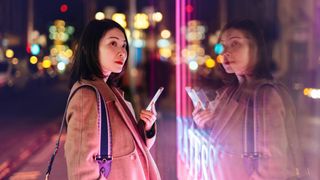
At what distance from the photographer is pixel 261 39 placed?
3143 mm

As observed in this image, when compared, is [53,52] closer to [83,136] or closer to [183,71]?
[83,136]

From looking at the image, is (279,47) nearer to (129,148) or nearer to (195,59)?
(129,148)

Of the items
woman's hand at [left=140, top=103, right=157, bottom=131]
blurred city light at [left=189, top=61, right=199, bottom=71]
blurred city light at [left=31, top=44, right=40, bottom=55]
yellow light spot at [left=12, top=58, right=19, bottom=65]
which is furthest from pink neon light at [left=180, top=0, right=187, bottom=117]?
yellow light spot at [left=12, top=58, right=19, bottom=65]

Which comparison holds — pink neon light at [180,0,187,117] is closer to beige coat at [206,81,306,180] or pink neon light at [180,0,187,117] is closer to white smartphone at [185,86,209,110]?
white smartphone at [185,86,209,110]

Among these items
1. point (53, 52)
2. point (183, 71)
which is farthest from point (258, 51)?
point (53, 52)

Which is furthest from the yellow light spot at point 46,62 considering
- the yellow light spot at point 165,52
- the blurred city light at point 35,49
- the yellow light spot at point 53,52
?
the yellow light spot at point 165,52

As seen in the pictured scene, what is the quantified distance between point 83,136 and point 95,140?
0.25 ft

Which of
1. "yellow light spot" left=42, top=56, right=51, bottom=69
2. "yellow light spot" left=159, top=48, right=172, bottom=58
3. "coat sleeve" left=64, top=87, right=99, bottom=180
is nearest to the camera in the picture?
"coat sleeve" left=64, top=87, right=99, bottom=180

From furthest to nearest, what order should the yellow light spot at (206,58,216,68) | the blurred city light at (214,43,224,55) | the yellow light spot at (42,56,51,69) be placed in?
the yellow light spot at (206,58,216,68), the yellow light spot at (42,56,51,69), the blurred city light at (214,43,224,55)

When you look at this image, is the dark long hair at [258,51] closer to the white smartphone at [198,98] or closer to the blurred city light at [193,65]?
the white smartphone at [198,98]

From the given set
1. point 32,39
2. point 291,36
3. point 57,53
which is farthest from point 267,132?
point 32,39

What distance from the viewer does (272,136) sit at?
3.01 m

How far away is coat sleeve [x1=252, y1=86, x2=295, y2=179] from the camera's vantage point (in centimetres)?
301

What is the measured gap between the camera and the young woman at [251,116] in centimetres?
303
